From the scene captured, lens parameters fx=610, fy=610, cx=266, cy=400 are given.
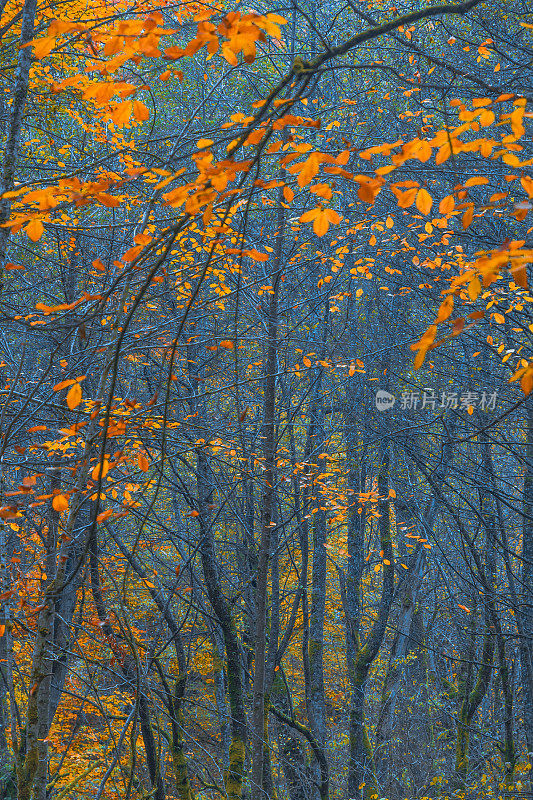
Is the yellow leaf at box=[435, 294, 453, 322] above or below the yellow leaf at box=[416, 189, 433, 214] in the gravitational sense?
below

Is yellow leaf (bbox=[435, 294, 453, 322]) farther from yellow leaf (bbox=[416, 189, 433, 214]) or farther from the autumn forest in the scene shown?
yellow leaf (bbox=[416, 189, 433, 214])

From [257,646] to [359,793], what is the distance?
4738 millimetres

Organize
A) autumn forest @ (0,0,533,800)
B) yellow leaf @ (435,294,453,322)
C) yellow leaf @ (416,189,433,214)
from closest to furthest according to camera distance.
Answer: yellow leaf @ (435,294,453,322)
yellow leaf @ (416,189,433,214)
autumn forest @ (0,0,533,800)

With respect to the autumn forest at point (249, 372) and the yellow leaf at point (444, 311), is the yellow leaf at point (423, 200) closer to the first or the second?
the autumn forest at point (249, 372)

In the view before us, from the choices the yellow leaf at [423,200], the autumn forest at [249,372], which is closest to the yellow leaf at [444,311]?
the autumn forest at [249,372]

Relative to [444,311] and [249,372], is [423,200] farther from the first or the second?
[249,372]

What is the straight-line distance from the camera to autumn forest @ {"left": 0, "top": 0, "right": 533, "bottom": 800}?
3.30 m

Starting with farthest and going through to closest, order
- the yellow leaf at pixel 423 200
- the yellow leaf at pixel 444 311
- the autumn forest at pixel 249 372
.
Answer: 1. the autumn forest at pixel 249 372
2. the yellow leaf at pixel 423 200
3. the yellow leaf at pixel 444 311

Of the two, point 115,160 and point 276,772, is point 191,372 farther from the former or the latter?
point 276,772

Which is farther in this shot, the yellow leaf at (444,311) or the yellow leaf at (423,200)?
the yellow leaf at (423,200)

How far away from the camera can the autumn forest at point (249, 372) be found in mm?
3301

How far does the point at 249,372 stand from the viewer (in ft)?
Answer: 32.8

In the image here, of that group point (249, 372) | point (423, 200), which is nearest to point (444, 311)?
point (423, 200)

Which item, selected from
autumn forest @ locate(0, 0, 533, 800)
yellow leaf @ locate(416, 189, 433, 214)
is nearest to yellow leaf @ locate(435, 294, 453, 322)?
autumn forest @ locate(0, 0, 533, 800)
